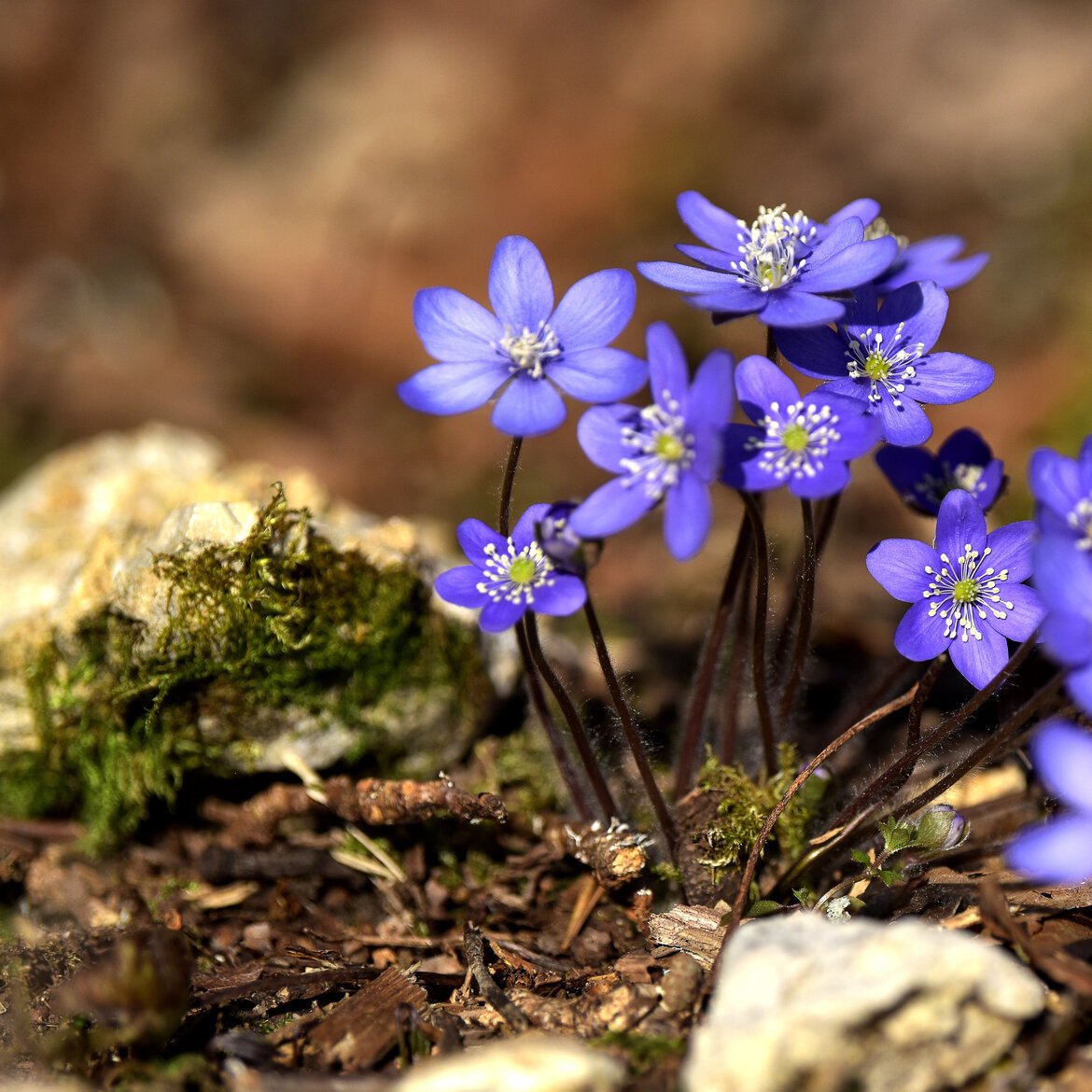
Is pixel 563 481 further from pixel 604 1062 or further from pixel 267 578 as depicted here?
pixel 604 1062

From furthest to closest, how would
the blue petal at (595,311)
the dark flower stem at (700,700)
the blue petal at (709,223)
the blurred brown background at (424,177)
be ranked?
the blurred brown background at (424,177), the dark flower stem at (700,700), the blue petal at (709,223), the blue petal at (595,311)

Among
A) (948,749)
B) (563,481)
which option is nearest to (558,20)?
(563,481)

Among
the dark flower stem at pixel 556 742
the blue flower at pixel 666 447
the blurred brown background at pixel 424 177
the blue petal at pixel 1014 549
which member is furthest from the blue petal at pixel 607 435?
the blurred brown background at pixel 424 177

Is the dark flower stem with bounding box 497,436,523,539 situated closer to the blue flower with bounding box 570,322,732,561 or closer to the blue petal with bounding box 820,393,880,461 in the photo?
the blue flower with bounding box 570,322,732,561

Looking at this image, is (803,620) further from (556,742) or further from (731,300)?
(731,300)

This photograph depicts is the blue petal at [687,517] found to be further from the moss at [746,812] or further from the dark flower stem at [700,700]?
the moss at [746,812]
